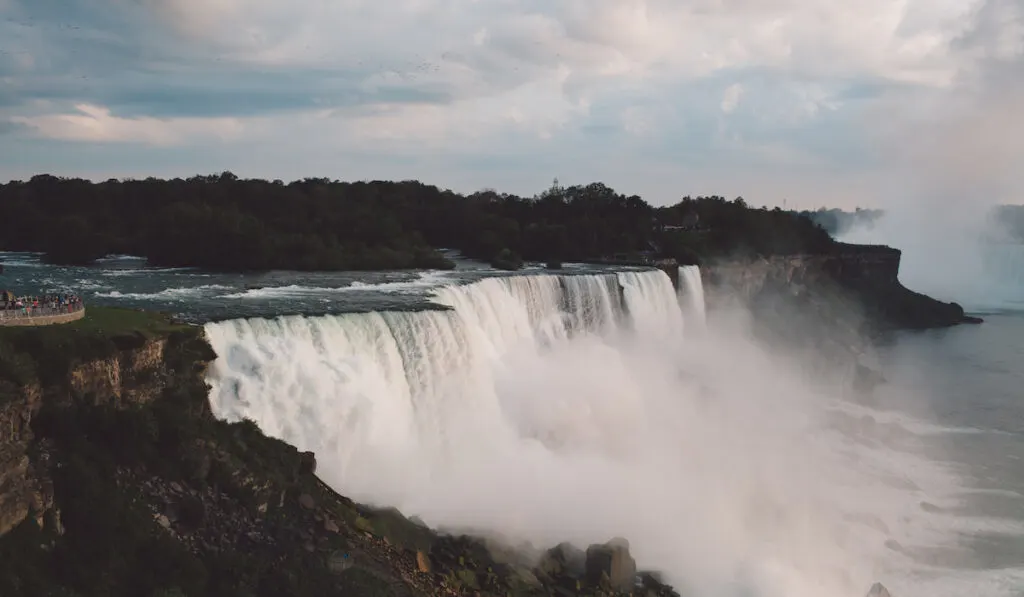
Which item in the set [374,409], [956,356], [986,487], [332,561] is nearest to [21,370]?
[332,561]

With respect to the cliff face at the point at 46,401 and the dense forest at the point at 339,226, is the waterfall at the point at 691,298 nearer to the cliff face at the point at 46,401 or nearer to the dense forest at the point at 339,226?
the dense forest at the point at 339,226

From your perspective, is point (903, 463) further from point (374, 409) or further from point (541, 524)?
point (374, 409)

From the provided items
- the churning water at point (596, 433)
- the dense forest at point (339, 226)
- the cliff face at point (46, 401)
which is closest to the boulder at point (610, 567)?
the churning water at point (596, 433)

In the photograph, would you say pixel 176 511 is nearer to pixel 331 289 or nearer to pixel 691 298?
pixel 331 289

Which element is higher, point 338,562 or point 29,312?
point 29,312

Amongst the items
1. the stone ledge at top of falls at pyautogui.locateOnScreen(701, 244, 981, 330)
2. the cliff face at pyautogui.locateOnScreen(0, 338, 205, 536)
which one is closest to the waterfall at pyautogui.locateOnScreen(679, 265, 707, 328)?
the stone ledge at top of falls at pyautogui.locateOnScreen(701, 244, 981, 330)

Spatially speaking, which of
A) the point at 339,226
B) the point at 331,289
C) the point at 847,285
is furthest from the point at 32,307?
the point at 847,285

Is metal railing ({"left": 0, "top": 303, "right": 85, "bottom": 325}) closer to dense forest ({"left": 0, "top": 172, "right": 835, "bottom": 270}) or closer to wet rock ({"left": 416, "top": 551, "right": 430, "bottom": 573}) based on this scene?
wet rock ({"left": 416, "top": 551, "right": 430, "bottom": 573})
